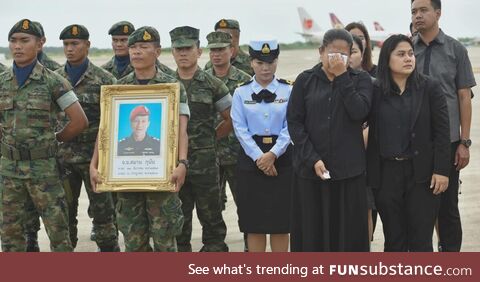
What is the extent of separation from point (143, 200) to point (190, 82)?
112 centimetres

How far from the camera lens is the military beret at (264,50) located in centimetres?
538

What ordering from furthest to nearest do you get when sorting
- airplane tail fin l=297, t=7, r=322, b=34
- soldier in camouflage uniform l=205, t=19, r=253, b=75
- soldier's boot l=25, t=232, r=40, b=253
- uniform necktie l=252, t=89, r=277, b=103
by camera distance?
1. airplane tail fin l=297, t=7, r=322, b=34
2. soldier in camouflage uniform l=205, t=19, r=253, b=75
3. soldier's boot l=25, t=232, r=40, b=253
4. uniform necktie l=252, t=89, r=277, b=103

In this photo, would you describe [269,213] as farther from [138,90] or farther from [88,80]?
[88,80]

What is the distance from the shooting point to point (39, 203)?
5.11 metres

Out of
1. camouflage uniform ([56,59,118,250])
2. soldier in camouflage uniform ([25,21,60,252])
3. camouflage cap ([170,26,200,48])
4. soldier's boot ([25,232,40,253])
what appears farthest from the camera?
soldier's boot ([25,232,40,253])

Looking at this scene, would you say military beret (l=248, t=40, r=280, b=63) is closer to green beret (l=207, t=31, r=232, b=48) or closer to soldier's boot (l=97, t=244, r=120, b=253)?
green beret (l=207, t=31, r=232, b=48)

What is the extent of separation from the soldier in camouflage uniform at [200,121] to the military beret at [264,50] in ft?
1.60

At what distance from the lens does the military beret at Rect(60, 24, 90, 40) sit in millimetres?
6355

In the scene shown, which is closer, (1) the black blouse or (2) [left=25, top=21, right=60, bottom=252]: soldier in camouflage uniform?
(1) the black blouse

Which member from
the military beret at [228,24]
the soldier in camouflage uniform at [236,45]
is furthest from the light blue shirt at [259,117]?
the military beret at [228,24]

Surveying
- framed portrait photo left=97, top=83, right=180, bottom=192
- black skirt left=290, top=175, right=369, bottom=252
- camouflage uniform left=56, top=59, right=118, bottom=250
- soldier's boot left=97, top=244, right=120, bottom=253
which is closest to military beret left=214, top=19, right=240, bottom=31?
camouflage uniform left=56, top=59, right=118, bottom=250

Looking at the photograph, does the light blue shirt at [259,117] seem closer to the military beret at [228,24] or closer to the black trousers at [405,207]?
the black trousers at [405,207]

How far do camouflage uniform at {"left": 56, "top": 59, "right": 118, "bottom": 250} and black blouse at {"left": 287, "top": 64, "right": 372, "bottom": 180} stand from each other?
80.2 inches

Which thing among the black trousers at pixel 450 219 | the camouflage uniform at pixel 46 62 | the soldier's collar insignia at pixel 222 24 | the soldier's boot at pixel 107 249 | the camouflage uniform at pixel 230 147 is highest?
the soldier's collar insignia at pixel 222 24
